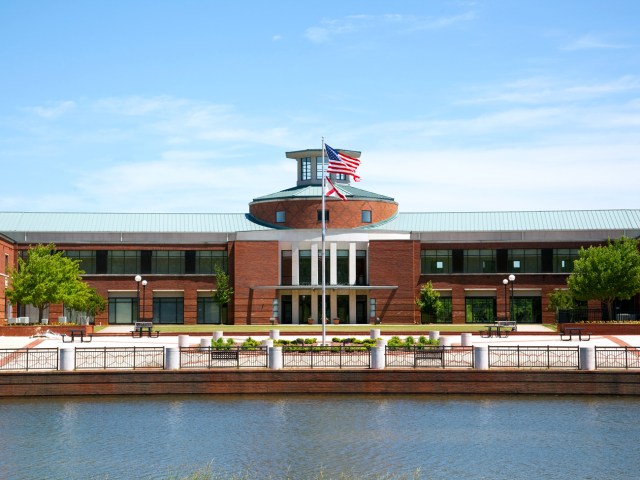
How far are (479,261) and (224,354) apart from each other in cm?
4703

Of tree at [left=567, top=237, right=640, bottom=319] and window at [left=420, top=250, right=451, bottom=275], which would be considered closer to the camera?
tree at [left=567, top=237, right=640, bottom=319]

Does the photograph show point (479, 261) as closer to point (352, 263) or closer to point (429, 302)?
point (429, 302)

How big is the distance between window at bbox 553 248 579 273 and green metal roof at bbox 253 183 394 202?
14778mm

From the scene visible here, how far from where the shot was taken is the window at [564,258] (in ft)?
287

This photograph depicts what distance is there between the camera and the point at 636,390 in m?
42.4

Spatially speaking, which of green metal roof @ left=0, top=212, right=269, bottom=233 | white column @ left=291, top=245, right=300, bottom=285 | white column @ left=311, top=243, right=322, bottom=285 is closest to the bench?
white column @ left=311, top=243, right=322, bottom=285

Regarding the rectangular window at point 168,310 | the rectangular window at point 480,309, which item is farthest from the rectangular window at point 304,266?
the rectangular window at point 480,309

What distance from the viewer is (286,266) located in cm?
8894

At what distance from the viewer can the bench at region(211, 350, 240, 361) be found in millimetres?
44625

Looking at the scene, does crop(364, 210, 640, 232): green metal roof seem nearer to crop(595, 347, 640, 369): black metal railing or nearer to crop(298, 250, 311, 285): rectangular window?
crop(298, 250, 311, 285): rectangular window

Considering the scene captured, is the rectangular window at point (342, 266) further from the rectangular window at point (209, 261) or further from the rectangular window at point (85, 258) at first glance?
the rectangular window at point (85, 258)

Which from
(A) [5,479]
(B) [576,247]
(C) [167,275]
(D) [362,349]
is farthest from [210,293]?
(A) [5,479]

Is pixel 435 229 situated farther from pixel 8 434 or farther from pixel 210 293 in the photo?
pixel 8 434

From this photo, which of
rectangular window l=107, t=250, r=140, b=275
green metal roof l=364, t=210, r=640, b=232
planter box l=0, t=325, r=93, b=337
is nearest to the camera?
planter box l=0, t=325, r=93, b=337
